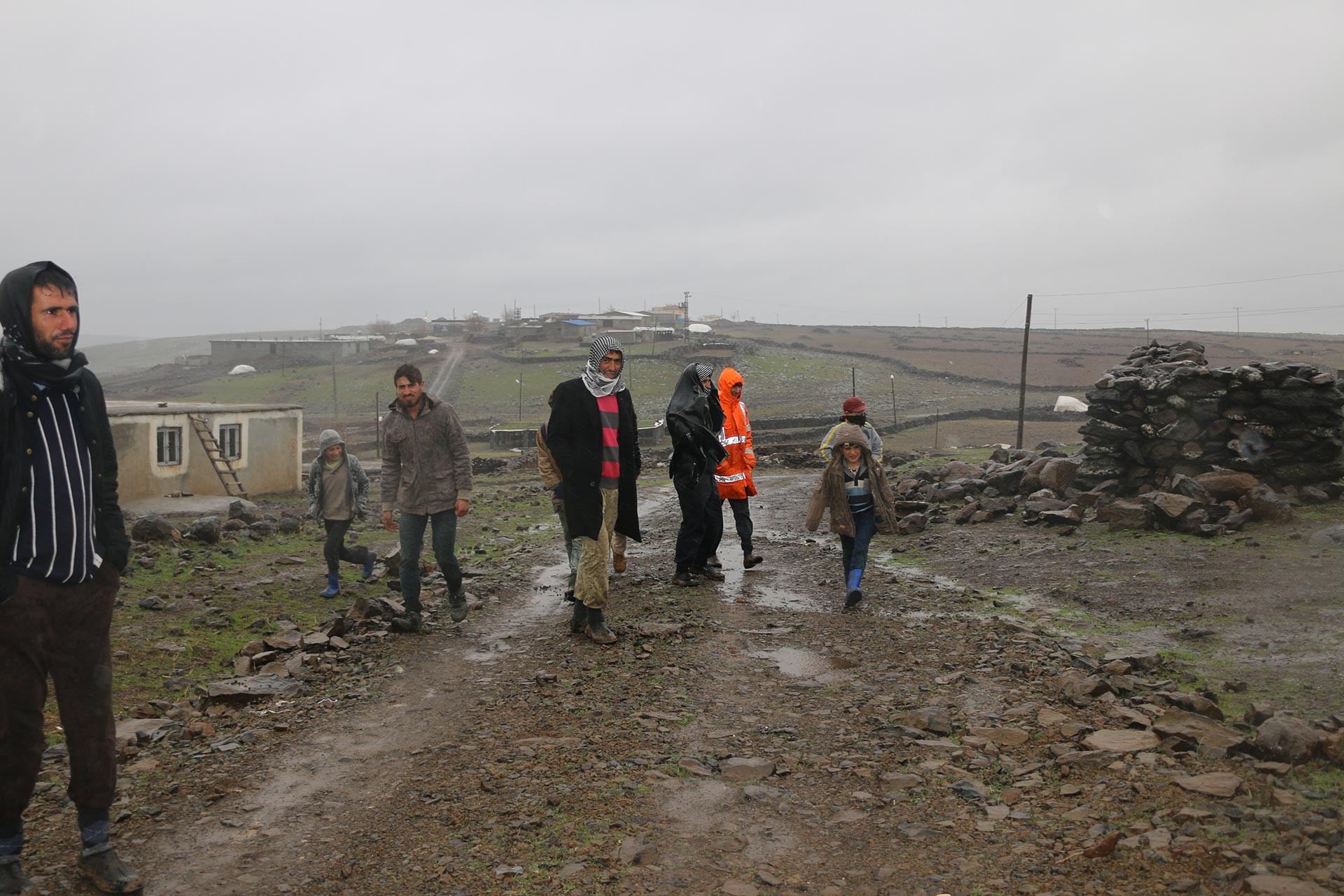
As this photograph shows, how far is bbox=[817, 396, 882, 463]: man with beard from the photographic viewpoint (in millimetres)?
8867

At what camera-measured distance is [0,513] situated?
3.72m

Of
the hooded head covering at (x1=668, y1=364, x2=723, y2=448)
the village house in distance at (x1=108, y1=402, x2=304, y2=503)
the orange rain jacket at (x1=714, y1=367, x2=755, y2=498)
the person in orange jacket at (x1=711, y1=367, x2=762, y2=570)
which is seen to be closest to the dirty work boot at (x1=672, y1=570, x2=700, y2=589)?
the person in orange jacket at (x1=711, y1=367, x2=762, y2=570)

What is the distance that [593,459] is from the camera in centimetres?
750

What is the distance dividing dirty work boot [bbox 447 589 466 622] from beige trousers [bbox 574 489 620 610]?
1427mm

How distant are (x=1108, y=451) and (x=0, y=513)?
492 inches

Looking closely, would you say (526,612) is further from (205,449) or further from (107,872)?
(205,449)

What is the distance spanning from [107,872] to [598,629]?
4135 mm

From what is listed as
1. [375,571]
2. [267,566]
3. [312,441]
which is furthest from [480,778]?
[312,441]

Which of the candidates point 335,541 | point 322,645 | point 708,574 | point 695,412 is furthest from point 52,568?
point 708,574

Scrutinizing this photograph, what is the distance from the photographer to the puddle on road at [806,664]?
6.62 m

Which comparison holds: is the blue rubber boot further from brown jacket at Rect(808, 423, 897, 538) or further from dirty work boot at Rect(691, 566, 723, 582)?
dirty work boot at Rect(691, 566, 723, 582)

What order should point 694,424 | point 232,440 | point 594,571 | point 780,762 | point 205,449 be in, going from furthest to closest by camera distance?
1. point 232,440
2. point 205,449
3. point 694,424
4. point 594,571
5. point 780,762

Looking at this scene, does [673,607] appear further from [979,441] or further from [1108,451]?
[979,441]

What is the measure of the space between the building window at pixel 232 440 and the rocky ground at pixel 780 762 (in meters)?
18.1
